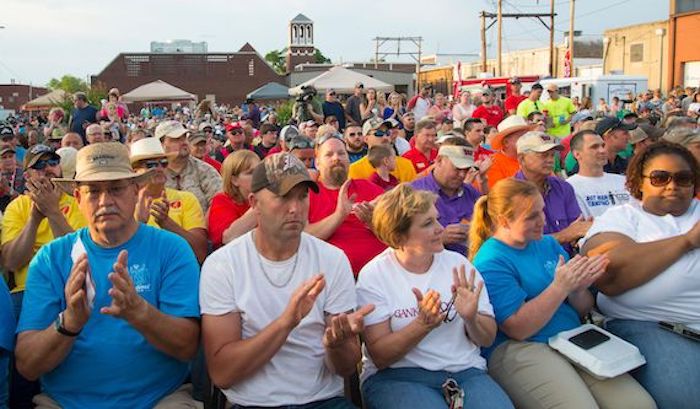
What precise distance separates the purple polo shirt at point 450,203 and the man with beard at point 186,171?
1.97 metres

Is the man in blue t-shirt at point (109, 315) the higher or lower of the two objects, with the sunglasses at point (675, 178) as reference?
lower

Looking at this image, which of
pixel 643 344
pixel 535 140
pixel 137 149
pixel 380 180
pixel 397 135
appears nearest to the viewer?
pixel 643 344

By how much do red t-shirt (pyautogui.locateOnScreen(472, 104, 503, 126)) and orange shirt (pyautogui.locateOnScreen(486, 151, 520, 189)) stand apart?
6259mm

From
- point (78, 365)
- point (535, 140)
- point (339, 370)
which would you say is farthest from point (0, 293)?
point (535, 140)

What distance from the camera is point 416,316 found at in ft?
9.72

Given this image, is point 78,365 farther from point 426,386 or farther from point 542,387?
point 542,387

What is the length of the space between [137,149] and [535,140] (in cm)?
323

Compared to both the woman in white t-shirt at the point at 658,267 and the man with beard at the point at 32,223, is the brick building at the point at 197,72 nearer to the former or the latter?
the man with beard at the point at 32,223

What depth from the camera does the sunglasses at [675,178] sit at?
137 inches

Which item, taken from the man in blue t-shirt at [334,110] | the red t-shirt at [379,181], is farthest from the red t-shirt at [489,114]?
the red t-shirt at [379,181]

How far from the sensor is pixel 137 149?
17.3 ft

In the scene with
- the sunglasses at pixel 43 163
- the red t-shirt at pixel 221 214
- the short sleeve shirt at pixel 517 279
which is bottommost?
the short sleeve shirt at pixel 517 279

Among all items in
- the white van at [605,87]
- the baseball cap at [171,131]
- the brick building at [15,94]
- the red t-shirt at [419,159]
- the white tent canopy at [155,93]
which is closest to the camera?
the baseball cap at [171,131]

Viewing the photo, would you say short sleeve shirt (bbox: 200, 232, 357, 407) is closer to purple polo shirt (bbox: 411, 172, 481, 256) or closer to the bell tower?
purple polo shirt (bbox: 411, 172, 481, 256)
